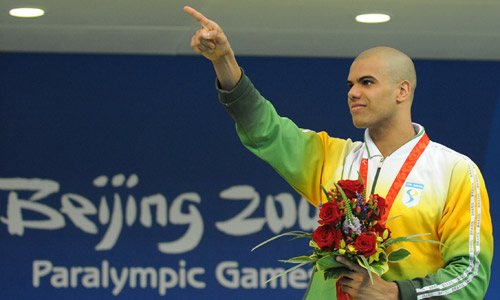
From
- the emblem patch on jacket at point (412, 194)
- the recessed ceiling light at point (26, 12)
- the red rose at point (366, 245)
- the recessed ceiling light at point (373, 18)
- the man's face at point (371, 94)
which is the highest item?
the recessed ceiling light at point (26, 12)

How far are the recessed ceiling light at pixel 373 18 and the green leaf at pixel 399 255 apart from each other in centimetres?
253

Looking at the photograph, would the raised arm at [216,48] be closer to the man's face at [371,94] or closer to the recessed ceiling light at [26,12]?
the man's face at [371,94]

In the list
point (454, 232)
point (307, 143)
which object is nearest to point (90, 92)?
point (307, 143)

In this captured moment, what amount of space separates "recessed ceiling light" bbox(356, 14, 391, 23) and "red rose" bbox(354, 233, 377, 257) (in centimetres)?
258

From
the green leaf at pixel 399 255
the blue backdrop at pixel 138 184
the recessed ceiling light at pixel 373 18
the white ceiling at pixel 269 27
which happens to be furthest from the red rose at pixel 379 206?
the blue backdrop at pixel 138 184

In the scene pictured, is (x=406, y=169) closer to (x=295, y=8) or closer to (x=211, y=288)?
(x=295, y=8)

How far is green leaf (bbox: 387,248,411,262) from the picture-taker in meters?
2.20

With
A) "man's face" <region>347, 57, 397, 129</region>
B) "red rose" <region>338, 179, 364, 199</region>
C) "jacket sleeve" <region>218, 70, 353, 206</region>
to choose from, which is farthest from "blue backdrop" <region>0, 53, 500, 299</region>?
"red rose" <region>338, 179, 364, 199</region>

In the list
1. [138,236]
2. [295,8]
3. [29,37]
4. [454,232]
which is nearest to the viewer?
[454,232]

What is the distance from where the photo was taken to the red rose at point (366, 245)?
2137mm

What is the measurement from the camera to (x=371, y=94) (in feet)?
7.73

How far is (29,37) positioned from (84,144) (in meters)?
0.77

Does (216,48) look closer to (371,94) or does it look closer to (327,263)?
(371,94)

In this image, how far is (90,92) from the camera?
5402 millimetres
